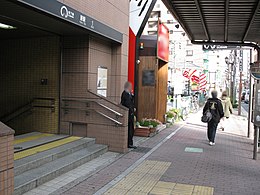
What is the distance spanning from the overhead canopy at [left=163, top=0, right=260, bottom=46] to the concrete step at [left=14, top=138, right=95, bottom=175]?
393 cm

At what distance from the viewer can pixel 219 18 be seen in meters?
8.75

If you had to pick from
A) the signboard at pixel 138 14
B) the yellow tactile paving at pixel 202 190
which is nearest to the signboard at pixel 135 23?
the signboard at pixel 138 14

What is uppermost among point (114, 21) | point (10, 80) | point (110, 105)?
point (114, 21)

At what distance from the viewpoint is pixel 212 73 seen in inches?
2244

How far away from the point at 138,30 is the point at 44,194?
25.3 ft

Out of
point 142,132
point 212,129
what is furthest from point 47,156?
point 212,129

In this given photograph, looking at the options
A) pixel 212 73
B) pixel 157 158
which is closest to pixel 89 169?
pixel 157 158

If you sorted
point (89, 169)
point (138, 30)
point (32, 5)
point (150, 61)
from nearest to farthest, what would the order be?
point (32, 5)
point (89, 169)
point (138, 30)
point (150, 61)

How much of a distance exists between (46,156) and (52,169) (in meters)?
0.45

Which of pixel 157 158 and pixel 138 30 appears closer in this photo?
pixel 157 158

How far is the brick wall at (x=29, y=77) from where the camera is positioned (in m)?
8.53

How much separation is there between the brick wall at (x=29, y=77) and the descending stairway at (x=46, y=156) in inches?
24.7

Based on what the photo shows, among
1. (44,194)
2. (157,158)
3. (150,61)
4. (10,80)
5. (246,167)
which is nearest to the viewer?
(44,194)

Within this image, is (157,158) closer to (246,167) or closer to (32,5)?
(246,167)
